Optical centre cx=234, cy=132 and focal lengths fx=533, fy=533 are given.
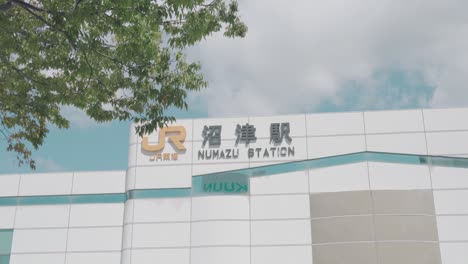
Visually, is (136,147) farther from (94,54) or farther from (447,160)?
(94,54)

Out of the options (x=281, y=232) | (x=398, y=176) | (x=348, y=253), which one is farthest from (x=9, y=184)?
(x=398, y=176)

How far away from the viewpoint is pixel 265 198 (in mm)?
24922

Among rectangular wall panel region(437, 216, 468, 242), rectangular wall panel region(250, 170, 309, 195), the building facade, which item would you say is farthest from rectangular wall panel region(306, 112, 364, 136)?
rectangular wall panel region(437, 216, 468, 242)

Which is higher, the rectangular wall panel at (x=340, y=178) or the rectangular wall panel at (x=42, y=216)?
the rectangular wall panel at (x=340, y=178)

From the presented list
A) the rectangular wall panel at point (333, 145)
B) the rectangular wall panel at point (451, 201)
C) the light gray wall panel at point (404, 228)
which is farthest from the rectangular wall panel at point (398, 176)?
the rectangular wall panel at point (333, 145)

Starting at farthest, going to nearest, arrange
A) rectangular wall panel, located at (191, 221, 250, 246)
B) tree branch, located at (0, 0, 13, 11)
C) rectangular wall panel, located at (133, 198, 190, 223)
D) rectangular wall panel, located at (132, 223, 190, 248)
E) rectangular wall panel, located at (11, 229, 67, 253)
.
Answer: rectangular wall panel, located at (11, 229, 67, 253) < rectangular wall panel, located at (133, 198, 190, 223) < rectangular wall panel, located at (132, 223, 190, 248) < rectangular wall panel, located at (191, 221, 250, 246) < tree branch, located at (0, 0, 13, 11)

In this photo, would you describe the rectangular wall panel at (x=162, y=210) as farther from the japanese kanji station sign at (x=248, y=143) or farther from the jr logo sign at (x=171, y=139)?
the jr logo sign at (x=171, y=139)

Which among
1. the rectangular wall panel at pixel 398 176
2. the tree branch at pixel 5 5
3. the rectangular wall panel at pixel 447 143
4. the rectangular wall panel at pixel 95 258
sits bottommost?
the rectangular wall panel at pixel 95 258

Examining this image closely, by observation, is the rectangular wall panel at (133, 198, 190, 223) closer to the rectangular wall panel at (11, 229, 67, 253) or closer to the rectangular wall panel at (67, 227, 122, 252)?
the rectangular wall panel at (67, 227, 122, 252)

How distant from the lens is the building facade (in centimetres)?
2262

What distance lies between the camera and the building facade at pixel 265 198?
2262cm

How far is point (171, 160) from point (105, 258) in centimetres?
590

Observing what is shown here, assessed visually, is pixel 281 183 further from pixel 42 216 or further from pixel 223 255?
pixel 42 216

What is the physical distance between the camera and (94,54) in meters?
10.7
